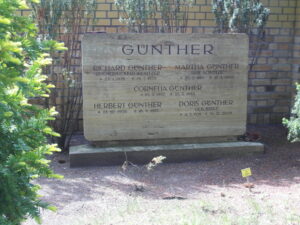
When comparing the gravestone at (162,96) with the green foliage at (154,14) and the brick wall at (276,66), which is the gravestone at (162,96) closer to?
the green foliage at (154,14)

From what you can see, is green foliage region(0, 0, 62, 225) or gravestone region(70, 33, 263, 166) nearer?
green foliage region(0, 0, 62, 225)

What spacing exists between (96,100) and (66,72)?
60 centimetres

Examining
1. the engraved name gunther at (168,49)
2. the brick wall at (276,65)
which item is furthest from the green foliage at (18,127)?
the brick wall at (276,65)

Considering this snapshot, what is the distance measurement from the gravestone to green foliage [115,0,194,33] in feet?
2.45

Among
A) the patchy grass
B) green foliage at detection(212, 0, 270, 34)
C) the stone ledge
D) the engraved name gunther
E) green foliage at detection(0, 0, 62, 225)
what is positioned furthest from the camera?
green foliage at detection(212, 0, 270, 34)

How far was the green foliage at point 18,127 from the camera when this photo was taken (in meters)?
2.14

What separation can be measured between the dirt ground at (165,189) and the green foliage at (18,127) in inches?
57.1

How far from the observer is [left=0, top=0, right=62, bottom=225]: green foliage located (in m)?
2.14

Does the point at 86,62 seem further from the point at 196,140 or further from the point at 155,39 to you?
the point at 196,140

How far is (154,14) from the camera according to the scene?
6.53 m

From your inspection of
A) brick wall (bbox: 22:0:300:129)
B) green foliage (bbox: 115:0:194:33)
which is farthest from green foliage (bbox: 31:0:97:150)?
brick wall (bbox: 22:0:300:129)

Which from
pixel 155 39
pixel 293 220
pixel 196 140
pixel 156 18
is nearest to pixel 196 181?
pixel 196 140

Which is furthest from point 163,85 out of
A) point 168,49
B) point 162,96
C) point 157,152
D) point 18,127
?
point 18,127

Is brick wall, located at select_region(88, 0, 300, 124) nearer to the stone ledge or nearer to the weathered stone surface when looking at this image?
the weathered stone surface
